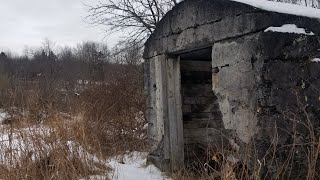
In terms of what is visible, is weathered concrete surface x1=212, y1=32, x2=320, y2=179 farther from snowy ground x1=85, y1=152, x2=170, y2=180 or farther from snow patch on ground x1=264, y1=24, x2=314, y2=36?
snowy ground x1=85, y1=152, x2=170, y2=180

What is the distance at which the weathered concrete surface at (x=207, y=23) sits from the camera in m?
3.43

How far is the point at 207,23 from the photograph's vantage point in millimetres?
4129

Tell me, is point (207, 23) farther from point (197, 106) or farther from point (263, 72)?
point (197, 106)

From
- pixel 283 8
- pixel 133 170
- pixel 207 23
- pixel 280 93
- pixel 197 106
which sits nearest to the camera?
pixel 280 93

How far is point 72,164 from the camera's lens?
4125 millimetres

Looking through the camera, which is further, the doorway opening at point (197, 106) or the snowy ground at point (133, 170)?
the doorway opening at point (197, 106)

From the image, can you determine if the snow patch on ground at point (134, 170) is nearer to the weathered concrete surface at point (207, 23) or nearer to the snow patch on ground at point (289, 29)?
the weathered concrete surface at point (207, 23)

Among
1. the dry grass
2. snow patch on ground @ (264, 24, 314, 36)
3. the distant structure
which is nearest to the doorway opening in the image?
the distant structure

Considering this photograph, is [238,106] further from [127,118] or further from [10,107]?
[127,118]

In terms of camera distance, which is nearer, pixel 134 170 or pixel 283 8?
pixel 283 8

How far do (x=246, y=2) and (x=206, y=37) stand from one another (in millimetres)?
713

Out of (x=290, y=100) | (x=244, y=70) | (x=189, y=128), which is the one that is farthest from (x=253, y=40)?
(x=189, y=128)

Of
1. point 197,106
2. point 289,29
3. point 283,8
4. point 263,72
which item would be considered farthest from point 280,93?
point 197,106

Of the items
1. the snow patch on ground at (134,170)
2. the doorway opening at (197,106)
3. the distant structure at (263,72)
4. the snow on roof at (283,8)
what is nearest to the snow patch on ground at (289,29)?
the distant structure at (263,72)
